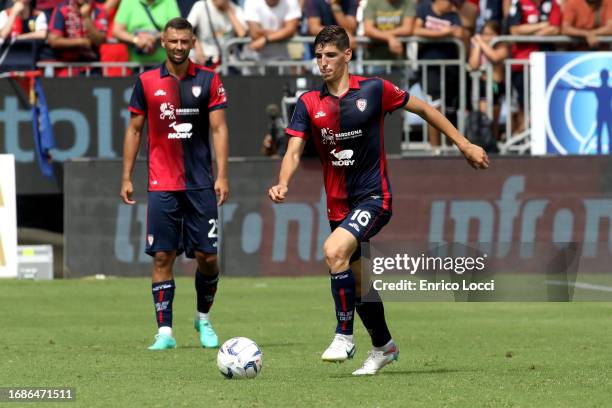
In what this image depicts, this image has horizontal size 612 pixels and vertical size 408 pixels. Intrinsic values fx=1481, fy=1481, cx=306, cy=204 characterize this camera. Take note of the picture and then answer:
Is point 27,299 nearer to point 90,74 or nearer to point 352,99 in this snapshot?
point 90,74

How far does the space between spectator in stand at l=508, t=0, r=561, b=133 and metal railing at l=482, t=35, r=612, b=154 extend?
9 cm

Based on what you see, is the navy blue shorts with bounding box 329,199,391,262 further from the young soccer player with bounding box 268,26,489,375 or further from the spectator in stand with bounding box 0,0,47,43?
the spectator in stand with bounding box 0,0,47,43

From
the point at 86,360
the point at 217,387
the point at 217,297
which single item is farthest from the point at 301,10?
the point at 217,387

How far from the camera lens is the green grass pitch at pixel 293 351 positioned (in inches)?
346

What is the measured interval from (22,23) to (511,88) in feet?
21.9

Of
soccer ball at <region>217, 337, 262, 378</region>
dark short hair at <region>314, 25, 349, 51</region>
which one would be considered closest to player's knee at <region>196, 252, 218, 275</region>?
soccer ball at <region>217, 337, 262, 378</region>

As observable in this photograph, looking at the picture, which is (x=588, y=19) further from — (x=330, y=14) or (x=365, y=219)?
(x=365, y=219)

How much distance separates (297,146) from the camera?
1000cm

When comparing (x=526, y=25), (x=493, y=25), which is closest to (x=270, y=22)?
(x=493, y=25)

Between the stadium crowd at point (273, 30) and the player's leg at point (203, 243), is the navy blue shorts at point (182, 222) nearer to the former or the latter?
the player's leg at point (203, 243)

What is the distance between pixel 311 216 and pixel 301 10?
327 centimetres

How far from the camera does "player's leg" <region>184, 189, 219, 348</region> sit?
39.9 ft

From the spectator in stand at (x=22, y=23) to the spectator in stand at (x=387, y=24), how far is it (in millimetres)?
4326

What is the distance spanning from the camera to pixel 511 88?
66.5ft
